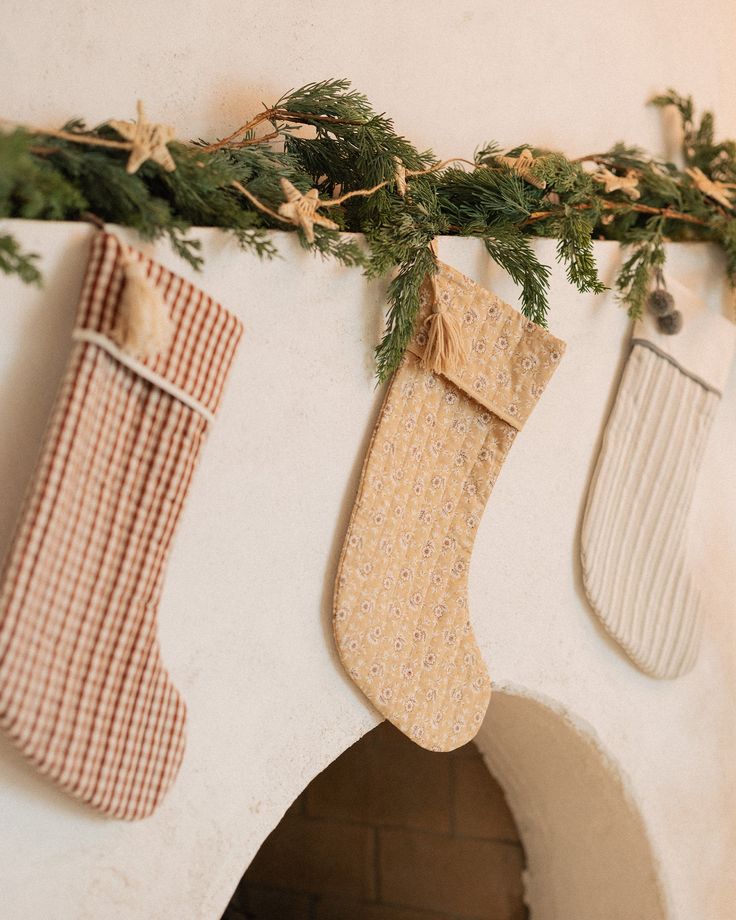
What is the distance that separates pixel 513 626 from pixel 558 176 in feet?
2.35

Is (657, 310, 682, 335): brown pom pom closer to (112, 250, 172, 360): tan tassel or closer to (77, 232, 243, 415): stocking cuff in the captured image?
(77, 232, 243, 415): stocking cuff

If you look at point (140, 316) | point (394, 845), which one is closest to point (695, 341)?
point (140, 316)

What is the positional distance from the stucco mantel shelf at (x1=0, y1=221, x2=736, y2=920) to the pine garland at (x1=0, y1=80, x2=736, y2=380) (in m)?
0.04

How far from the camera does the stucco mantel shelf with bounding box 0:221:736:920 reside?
3.45ft

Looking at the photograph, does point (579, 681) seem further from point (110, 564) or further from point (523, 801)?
point (110, 564)

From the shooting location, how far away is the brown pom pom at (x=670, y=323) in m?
1.57

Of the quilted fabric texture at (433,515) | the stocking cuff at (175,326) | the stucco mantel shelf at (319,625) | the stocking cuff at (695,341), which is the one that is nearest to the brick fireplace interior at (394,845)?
the stucco mantel shelf at (319,625)

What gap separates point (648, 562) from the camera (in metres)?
1.62

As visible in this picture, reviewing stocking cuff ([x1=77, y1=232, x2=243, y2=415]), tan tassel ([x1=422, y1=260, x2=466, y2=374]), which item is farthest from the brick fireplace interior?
stocking cuff ([x1=77, y1=232, x2=243, y2=415])

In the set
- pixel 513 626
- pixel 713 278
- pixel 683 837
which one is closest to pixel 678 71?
pixel 713 278

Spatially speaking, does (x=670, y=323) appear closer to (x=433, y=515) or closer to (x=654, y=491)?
(x=654, y=491)

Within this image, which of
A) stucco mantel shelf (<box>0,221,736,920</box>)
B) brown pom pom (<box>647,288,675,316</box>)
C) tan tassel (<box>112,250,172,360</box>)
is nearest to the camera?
tan tassel (<box>112,250,172,360</box>)

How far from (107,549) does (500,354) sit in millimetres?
657

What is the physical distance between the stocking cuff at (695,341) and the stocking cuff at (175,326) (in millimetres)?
840
